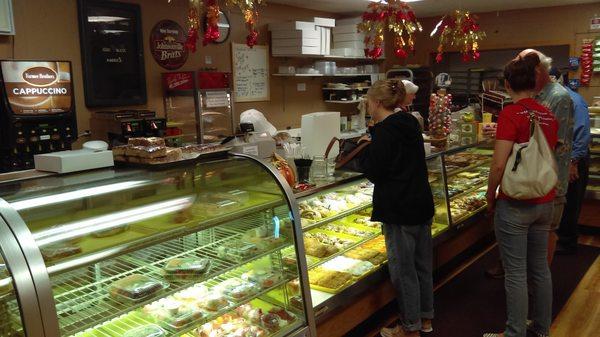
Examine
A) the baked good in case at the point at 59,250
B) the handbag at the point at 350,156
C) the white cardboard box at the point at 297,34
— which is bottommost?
the baked good in case at the point at 59,250

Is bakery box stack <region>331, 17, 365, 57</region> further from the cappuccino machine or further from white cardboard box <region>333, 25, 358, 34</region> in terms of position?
the cappuccino machine

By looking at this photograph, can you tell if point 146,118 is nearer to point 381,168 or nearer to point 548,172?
point 381,168

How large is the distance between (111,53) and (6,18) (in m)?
1.09

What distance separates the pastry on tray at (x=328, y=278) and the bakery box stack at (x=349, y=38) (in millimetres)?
5498

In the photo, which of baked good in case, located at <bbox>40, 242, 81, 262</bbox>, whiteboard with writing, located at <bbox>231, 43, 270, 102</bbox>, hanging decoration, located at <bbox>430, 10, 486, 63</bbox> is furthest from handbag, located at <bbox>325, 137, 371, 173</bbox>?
whiteboard with writing, located at <bbox>231, 43, 270, 102</bbox>

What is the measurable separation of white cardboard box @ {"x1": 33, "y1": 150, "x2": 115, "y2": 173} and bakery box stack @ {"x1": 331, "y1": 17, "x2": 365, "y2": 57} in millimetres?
6267

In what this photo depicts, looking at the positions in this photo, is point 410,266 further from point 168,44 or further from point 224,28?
point 224,28

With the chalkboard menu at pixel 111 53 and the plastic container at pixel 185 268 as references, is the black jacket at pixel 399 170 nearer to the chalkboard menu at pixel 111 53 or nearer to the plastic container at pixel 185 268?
the plastic container at pixel 185 268

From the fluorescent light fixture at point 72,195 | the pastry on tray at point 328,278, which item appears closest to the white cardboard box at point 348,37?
the pastry on tray at point 328,278

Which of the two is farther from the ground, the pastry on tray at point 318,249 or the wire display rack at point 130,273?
the wire display rack at point 130,273

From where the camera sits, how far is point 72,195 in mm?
1905

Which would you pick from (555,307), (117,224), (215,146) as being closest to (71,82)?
(215,146)

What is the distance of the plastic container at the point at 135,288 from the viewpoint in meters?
1.99

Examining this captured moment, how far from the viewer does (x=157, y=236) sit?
6.67ft
